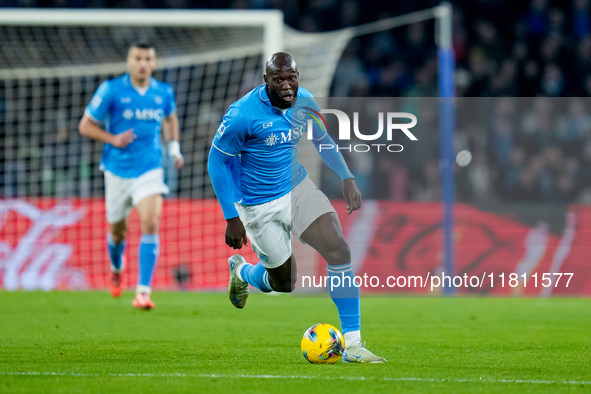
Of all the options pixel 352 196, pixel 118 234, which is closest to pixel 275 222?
pixel 352 196

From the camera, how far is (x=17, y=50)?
13.8 m

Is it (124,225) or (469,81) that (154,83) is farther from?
(469,81)

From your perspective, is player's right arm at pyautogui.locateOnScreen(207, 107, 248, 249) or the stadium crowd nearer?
player's right arm at pyautogui.locateOnScreen(207, 107, 248, 249)

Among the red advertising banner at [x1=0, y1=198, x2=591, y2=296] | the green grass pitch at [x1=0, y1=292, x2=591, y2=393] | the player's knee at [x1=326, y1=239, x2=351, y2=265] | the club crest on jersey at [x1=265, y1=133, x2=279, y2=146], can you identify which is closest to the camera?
the green grass pitch at [x1=0, y1=292, x2=591, y2=393]

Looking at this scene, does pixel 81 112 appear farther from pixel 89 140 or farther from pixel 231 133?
pixel 231 133

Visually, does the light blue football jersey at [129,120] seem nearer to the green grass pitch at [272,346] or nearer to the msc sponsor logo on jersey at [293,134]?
the green grass pitch at [272,346]

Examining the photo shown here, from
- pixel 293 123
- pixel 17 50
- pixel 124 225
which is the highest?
pixel 17 50

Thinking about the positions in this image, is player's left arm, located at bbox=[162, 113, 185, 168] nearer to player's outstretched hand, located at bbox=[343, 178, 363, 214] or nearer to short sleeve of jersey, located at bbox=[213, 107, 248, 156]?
short sleeve of jersey, located at bbox=[213, 107, 248, 156]

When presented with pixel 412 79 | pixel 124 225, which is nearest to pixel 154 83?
pixel 124 225

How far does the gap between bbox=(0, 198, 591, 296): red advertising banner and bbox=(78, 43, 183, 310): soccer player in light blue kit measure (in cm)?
256

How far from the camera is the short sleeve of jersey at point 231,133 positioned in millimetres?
5871

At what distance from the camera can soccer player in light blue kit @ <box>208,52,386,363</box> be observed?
5.79 metres

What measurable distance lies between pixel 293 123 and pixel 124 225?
3.85 meters

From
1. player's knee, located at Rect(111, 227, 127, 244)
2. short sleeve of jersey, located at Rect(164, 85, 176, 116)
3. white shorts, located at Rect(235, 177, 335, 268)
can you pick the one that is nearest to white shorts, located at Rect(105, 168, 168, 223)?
player's knee, located at Rect(111, 227, 127, 244)
